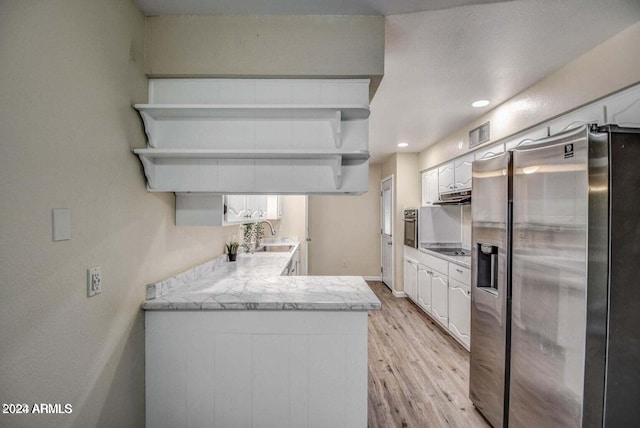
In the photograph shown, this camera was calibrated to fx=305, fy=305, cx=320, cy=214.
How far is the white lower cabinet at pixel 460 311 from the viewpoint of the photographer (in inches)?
117

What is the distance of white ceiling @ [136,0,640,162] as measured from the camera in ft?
4.94

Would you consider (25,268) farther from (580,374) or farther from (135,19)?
(580,374)

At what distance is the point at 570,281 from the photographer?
1.38 meters

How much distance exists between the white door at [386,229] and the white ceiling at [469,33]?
2959 mm

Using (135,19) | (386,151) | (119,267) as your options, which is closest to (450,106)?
(386,151)

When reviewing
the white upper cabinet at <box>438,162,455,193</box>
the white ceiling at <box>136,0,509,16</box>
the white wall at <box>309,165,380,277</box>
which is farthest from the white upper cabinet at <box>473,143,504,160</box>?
the white wall at <box>309,165,380,277</box>

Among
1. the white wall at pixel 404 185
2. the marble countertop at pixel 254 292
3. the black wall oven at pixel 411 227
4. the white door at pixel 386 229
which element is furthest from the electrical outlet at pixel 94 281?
the white door at pixel 386 229

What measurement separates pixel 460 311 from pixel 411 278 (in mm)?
1501

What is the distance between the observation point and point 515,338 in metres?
1.72

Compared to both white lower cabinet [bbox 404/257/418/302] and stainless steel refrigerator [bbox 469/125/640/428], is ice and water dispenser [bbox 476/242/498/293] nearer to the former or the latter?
stainless steel refrigerator [bbox 469/125/640/428]

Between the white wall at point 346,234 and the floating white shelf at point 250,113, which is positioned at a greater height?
the floating white shelf at point 250,113

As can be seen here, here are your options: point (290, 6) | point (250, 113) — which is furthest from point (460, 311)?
point (290, 6)

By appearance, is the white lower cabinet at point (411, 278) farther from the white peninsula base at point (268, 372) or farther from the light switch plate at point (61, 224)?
the light switch plate at point (61, 224)

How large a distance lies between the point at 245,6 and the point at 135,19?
547mm
